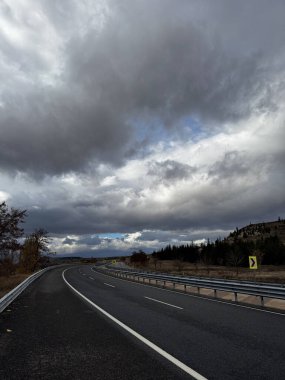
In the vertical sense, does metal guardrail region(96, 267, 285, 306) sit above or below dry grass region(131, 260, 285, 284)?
below

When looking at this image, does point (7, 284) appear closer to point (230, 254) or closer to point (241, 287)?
point (241, 287)

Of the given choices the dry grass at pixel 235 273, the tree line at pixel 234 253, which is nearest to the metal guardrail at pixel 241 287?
the dry grass at pixel 235 273

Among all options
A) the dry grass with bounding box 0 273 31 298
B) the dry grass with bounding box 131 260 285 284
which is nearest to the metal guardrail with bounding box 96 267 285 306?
the dry grass with bounding box 131 260 285 284

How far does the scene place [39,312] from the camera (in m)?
13.2

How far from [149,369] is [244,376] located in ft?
4.93

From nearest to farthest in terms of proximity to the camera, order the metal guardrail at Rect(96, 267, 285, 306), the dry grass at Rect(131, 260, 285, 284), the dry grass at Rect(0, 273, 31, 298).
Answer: the metal guardrail at Rect(96, 267, 285, 306) → the dry grass at Rect(0, 273, 31, 298) → the dry grass at Rect(131, 260, 285, 284)

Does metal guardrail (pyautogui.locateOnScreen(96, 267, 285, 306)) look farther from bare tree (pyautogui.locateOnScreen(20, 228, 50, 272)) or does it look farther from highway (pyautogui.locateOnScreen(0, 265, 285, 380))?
bare tree (pyautogui.locateOnScreen(20, 228, 50, 272))

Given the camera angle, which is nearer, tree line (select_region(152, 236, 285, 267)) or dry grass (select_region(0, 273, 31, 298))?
dry grass (select_region(0, 273, 31, 298))

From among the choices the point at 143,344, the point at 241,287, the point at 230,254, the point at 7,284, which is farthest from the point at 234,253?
the point at 143,344

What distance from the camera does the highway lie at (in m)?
5.69

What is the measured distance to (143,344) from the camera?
757cm

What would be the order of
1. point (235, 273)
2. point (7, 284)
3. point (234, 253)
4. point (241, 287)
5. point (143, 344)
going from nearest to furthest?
point (143, 344)
point (241, 287)
point (7, 284)
point (235, 273)
point (234, 253)

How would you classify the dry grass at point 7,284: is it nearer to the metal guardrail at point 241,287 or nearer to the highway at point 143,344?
the highway at point 143,344

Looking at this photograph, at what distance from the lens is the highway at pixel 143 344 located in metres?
5.69
